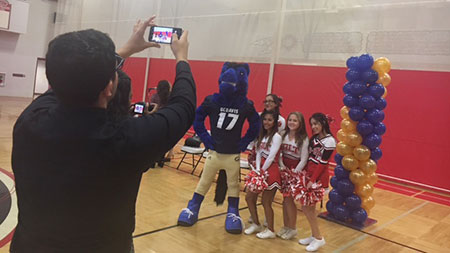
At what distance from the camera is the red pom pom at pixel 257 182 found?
3.75m

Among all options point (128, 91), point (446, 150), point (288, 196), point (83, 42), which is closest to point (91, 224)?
point (83, 42)

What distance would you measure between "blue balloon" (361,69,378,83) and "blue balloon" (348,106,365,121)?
12.7 inches

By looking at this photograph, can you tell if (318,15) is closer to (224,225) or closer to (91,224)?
(224,225)

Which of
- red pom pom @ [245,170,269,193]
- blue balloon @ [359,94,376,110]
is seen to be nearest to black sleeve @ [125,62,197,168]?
Answer: red pom pom @ [245,170,269,193]

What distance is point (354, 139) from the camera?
14.4 feet

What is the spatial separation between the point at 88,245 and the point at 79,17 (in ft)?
49.5

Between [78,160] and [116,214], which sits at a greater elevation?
[78,160]

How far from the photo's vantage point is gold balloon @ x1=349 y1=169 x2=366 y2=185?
4363mm

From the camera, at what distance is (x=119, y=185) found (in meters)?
1.07

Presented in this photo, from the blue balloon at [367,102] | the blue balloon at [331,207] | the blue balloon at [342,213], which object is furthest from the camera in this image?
the blue balloon at [331,207]

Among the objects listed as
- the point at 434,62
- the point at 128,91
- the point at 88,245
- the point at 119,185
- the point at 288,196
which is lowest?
the point at 288,196

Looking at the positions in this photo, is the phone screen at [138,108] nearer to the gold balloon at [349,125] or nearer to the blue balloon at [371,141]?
the gold balloon at [349,125]

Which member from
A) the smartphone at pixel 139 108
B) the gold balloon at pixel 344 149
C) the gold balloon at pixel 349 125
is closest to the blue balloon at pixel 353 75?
the gold balloon at pixel 349 125

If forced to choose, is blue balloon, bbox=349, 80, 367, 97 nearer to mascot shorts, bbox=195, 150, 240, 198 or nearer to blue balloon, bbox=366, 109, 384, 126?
blue balloon, bbox=366, 109, 384, 126
